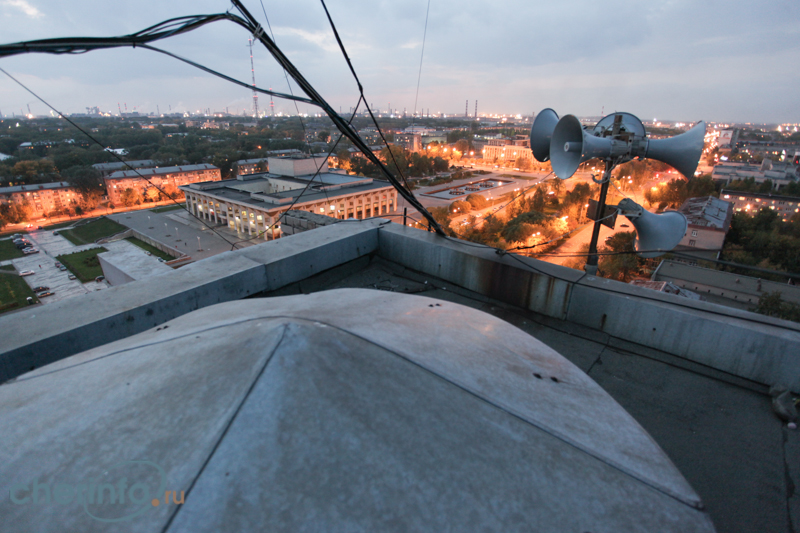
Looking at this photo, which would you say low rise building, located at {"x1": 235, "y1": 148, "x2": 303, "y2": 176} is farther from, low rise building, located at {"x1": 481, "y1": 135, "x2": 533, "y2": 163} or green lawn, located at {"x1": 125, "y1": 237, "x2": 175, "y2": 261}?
low rise building, located at {"x1": 481, "y1": 135, "x2": 533, "y2": 163}

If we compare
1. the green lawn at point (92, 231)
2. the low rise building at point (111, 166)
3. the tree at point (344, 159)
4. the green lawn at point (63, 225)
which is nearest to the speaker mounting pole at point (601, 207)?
the green lawn at point (92, 231)

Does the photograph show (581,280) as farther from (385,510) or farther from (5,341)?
(5,341)

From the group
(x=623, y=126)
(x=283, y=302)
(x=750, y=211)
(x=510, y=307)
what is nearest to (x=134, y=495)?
(x=283, y=302)

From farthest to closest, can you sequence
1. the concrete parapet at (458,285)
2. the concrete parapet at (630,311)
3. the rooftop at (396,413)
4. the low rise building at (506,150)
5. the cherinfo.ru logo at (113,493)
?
the low rise building at (506,150), the concrete parapet at (630,311), the concrete parapet at (458,285), the rooftop at (396,413), the cherinfo.ru logo at (113,493)

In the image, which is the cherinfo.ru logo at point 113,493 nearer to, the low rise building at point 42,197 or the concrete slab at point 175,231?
the concrete slab at point 175,231

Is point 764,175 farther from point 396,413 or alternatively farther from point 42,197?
point 42,197

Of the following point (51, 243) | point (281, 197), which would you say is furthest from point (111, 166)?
point (281, 197)
